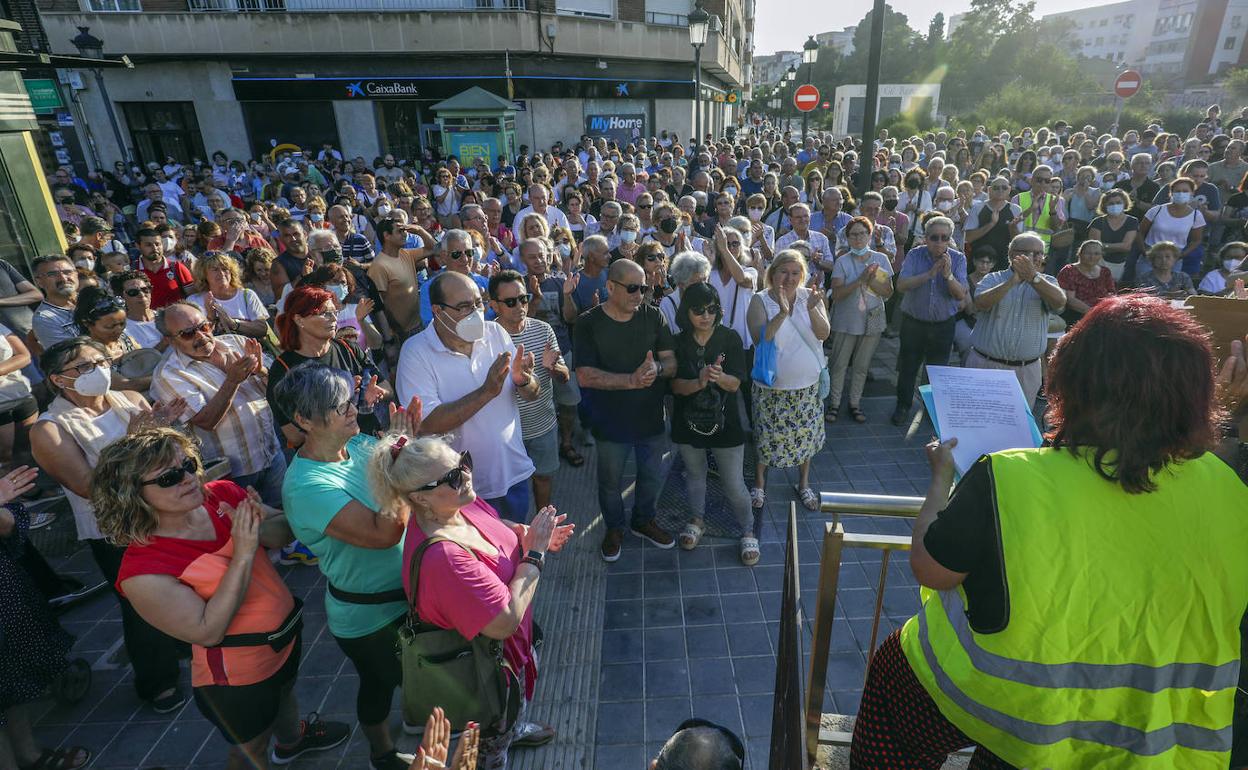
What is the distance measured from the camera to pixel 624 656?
3.54 m

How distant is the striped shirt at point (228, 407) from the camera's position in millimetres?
3520

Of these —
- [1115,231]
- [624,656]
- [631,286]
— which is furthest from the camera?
[1115,231]

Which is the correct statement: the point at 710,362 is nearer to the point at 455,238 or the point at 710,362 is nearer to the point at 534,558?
the point at 534,558

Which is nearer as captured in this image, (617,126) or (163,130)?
(163,130)

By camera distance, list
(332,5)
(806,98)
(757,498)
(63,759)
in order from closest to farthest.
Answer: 1. (63,759)
2. (757,498)
3. (806,98)
4. (332,5)

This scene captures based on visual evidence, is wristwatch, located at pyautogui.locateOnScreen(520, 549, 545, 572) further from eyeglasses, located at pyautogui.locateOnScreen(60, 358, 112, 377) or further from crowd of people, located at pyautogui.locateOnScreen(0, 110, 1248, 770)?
eyeglasses, located at pyautogui.locateOnScreen(60, 358, 112, 377)

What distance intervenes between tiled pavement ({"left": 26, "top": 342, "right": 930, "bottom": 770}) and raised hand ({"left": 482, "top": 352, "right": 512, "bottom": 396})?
4.98ft

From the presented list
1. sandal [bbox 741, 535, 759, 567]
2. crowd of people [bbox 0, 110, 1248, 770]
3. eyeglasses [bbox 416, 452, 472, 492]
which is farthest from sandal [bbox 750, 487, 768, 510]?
eyeglasses [bbox 416, 452, 472, 492]

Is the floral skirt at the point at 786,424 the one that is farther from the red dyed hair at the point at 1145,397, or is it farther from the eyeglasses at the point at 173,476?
the eyeglasses at the point at 173,476

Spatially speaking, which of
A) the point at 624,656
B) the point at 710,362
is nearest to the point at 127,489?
the point at 624,656

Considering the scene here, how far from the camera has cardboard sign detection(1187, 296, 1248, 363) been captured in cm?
248

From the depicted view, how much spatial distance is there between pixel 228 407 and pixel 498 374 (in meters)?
1.64

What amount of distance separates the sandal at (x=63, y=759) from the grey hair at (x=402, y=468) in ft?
6.81

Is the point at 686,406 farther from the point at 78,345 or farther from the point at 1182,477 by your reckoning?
the point at 78,345
